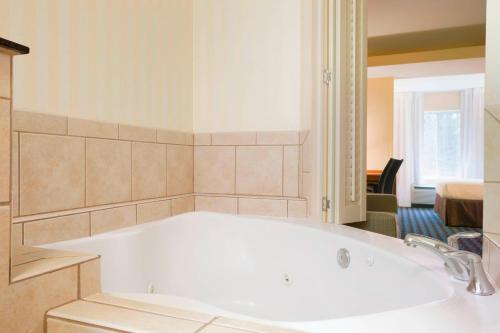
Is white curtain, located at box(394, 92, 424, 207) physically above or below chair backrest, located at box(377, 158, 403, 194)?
above

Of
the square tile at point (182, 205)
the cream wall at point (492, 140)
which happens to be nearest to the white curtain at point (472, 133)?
the square tile at point (182, 205)

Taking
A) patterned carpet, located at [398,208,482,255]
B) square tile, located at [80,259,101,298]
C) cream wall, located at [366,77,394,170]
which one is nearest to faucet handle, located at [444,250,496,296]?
square tile, located at [80,259,101,298]

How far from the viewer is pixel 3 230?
0.70 meters

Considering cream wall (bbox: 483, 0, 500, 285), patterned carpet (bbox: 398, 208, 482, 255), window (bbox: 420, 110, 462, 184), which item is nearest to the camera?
cream wall (bbox: 483, 0, 500, 285)

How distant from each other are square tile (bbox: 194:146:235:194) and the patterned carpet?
246cm

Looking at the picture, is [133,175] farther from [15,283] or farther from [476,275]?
[476,275]

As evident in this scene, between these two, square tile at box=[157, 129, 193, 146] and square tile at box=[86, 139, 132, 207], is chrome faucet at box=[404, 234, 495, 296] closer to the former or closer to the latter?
square tile at box=[86, 139, 132, 207]

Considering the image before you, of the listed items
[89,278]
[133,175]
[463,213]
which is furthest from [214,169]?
[463,213]

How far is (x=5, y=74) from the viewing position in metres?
0.72

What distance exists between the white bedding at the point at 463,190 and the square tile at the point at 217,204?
3871 millimetres

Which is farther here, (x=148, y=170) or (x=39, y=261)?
(x=148, y=170)

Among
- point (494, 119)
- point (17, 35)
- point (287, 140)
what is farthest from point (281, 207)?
point (17, 35)

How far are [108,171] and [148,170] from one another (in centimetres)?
28

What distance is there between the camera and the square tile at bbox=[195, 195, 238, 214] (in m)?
2.17
